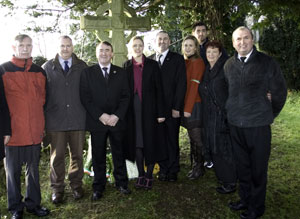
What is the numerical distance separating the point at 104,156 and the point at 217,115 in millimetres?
1573

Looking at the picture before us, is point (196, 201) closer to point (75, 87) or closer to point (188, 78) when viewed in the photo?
point (188, 78)

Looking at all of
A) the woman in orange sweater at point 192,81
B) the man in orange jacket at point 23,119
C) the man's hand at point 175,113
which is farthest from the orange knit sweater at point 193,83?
the man in orange jacket at point 23,119

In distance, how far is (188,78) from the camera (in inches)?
161

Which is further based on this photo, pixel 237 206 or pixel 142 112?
pixel 142 112

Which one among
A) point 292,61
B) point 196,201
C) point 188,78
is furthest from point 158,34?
point 292,61

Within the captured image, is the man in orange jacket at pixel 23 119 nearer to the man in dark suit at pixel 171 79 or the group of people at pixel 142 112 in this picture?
the group of people at pixel 142 112

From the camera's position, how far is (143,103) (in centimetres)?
380

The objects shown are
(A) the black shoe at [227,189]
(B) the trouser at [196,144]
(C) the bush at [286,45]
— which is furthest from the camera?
(C) the bush at [286,45]

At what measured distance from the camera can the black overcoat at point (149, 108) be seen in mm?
3797

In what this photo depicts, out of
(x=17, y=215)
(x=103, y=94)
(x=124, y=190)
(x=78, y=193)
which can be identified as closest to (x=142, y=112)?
(x=103, y=94)

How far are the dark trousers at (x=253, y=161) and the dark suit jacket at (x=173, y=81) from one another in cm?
93

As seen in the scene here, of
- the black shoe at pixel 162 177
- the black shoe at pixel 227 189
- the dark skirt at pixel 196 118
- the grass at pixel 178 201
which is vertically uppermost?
the dark skirt at pixel 196 118

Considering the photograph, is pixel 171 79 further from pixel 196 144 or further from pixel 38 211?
pixel 38 211

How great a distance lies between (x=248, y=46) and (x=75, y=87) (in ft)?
7.02
